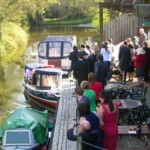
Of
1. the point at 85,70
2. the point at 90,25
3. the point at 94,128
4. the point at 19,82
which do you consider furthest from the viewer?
the point at 90,25

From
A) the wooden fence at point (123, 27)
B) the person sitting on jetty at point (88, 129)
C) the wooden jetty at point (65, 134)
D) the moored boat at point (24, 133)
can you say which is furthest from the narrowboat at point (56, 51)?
the person sitting on jetty at point (88, 129)

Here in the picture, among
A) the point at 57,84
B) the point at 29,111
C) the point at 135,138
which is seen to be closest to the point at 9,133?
the point at 29,111

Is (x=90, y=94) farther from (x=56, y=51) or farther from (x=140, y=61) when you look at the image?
(x=56, y=51)

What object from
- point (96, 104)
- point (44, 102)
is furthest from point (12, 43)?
point (96, 104)

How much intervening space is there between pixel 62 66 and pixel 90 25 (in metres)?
44.1

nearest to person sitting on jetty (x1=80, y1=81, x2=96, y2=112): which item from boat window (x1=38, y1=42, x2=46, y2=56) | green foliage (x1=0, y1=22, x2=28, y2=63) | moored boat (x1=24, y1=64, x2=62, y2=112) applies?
moored boat (x1=24, y1=64, x2=62, y2=112)

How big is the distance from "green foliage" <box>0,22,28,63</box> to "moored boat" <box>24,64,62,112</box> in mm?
16921

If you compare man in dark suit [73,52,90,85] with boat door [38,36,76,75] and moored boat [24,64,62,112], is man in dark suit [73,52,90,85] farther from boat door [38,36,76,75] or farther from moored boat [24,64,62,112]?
boat door [38,36,76,75]

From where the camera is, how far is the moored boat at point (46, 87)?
2294 cm

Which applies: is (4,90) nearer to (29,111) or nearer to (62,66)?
(62,66)

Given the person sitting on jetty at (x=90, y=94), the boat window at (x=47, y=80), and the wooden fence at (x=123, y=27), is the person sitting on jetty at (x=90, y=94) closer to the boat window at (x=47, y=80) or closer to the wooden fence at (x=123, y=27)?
the boat window at (x=47, y=80)

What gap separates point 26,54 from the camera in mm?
43969

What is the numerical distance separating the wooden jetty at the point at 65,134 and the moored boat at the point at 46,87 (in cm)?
170

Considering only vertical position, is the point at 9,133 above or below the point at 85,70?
below
